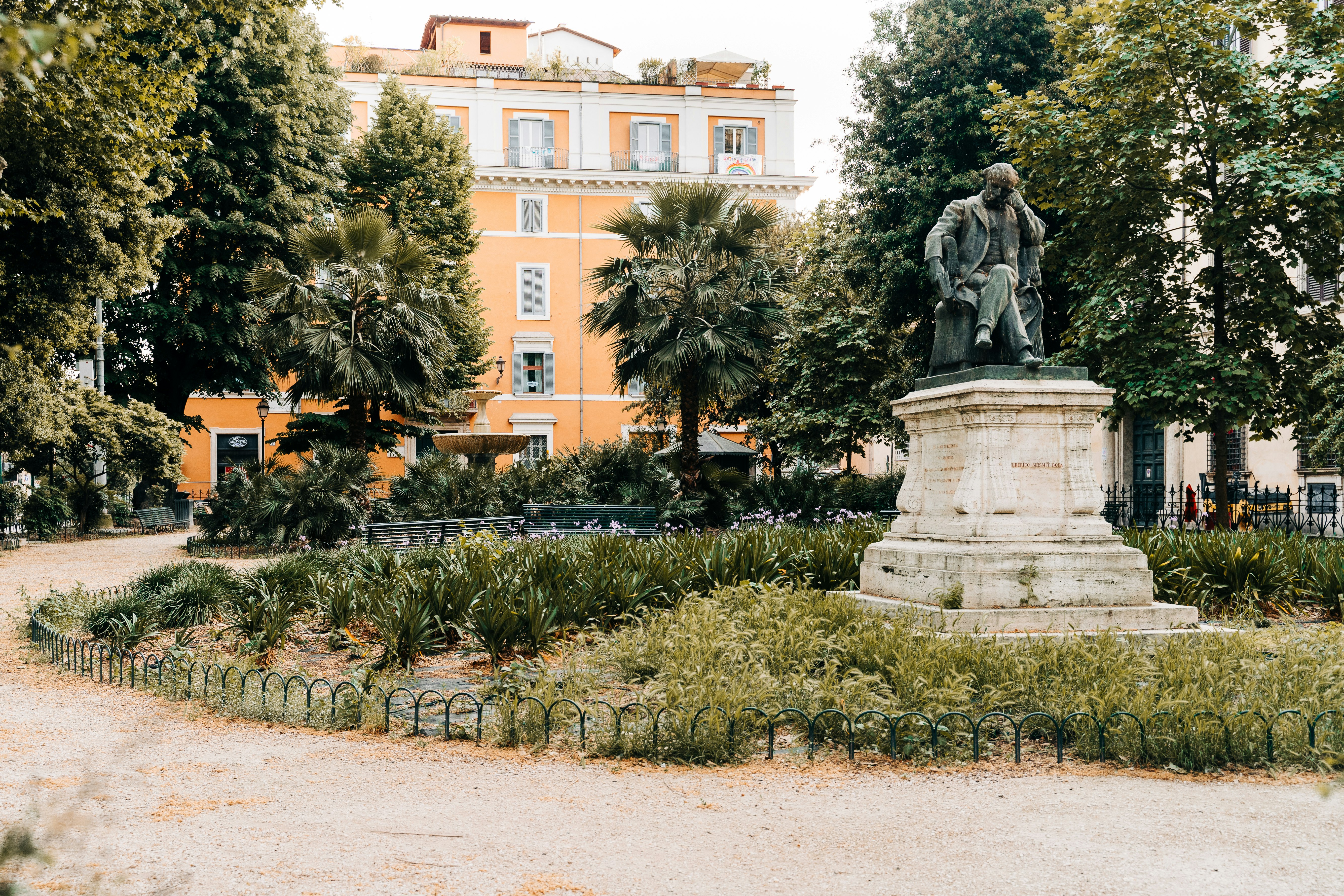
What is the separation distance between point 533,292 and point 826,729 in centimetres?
3737

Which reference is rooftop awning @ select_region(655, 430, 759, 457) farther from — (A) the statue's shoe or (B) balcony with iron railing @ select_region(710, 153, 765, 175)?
(A) the statue's shoe

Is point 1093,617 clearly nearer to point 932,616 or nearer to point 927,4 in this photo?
point 932,616

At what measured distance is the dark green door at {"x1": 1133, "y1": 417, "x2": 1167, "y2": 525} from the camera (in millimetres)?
25500

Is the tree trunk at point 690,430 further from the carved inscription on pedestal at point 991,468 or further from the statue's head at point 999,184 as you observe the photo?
the carved inscription on pedestal at point 991,468

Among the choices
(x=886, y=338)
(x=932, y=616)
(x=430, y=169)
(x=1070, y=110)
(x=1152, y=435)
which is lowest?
(x=932, y=616)

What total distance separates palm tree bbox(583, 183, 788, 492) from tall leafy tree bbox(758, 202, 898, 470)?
9.18 ft

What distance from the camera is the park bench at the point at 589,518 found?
1577cm

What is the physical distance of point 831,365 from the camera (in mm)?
24469

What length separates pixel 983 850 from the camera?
12.3 ft

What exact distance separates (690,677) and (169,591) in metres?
5.52

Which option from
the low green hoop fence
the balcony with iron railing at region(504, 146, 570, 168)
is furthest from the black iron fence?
the balcony with iron railing at region(504, 146, 570, 168)

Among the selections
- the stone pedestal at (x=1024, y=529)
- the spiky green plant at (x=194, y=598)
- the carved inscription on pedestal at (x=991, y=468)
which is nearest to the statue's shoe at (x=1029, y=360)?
the stone pedestal at (x=1024, y=529)

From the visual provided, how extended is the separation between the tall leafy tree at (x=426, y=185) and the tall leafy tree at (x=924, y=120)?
→ 12.7m

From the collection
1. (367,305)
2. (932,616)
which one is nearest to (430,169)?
(367,305)
